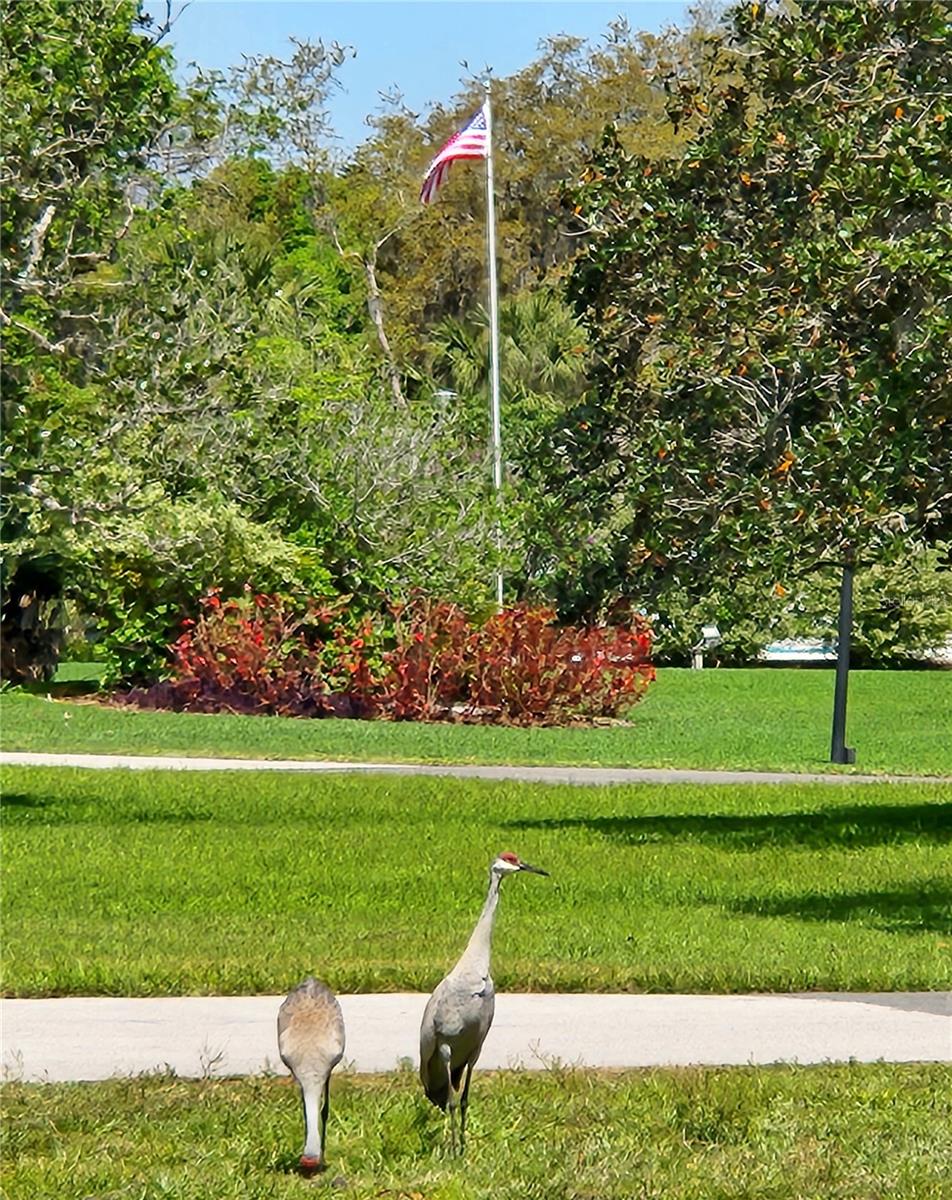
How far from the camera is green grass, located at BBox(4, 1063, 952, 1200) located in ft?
22.7

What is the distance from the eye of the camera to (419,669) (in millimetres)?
31531

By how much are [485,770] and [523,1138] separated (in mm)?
16629

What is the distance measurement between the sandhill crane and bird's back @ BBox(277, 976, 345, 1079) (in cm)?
33

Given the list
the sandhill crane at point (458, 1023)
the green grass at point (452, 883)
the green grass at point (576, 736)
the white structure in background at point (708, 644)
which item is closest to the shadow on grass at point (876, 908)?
the green grass at point (452, 883)

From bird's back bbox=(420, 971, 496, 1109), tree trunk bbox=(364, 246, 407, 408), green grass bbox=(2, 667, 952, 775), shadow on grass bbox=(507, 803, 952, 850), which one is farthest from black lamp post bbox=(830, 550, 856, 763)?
tree trunk bbox=(364, 246, 407, 408)

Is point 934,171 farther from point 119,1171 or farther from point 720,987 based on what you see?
point 119,1171

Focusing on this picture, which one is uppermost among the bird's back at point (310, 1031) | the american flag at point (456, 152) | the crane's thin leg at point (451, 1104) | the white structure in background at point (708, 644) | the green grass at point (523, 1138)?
the american flag at point (456, 152)

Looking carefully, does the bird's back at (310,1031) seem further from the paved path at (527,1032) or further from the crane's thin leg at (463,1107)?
the paved path at (527,1032)

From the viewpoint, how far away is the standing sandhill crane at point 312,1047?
21.9 feet

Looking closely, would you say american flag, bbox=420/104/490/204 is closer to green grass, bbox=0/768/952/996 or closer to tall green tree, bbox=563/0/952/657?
tall green tree, bbox=563/0/952/657

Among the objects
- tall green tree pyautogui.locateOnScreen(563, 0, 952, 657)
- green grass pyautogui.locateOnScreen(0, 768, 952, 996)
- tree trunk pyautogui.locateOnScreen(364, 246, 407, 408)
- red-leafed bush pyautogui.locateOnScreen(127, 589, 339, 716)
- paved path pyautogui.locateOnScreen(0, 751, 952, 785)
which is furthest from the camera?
tree trunk pyautogui.locateOnScreen(364, 246, 407, 408)

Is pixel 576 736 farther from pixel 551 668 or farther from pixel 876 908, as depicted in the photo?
pixel 876 908

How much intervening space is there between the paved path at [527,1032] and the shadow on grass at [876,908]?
2.33m

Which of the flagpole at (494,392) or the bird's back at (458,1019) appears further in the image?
the flagpole at (494,392)
